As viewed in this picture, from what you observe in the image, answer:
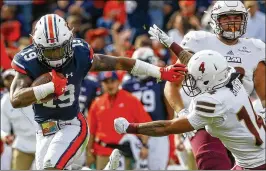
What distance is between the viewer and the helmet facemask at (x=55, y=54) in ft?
23.1

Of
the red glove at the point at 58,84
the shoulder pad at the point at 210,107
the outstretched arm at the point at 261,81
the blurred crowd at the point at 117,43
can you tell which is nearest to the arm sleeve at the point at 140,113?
the blurred crowd at the point at 117,43

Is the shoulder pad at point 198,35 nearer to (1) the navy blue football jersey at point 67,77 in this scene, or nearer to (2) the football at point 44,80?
(1) the navy blue football jersey at point 67,77

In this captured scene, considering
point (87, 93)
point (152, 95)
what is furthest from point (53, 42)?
point (87, 93)

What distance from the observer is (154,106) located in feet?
32.0

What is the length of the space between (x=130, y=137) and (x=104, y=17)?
388 cm

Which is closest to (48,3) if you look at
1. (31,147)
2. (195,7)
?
(195,7)

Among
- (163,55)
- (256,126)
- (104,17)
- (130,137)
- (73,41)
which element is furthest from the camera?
(104,17)

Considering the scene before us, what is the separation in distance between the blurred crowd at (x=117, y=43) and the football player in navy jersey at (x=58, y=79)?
521mm

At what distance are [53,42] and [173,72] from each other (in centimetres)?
92

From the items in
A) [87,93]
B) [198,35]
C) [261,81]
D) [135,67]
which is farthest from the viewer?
[87,93]

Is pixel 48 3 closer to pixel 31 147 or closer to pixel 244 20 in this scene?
pixel 31 147

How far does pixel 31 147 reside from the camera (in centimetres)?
982

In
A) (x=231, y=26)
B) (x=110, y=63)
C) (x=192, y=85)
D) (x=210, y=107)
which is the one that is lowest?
(x=210, y=107)

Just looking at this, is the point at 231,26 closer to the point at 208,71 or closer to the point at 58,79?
the point at 208,71
